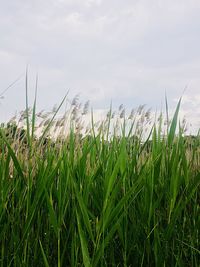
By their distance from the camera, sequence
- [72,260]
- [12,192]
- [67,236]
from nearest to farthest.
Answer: [72,260]
[67,236]
[12,192]

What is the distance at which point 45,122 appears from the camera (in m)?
2.69

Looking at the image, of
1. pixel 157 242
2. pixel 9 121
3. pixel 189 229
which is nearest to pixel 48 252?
pixel 157 242

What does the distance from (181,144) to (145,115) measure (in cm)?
64

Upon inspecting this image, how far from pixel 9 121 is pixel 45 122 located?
0.29 meters

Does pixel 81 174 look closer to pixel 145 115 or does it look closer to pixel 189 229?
pixel 189 229

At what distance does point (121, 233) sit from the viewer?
6.17 feet

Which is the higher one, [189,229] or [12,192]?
[12,192]

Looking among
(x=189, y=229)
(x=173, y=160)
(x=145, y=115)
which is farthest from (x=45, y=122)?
(x=189, y=229)

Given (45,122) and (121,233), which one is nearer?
(121,233)

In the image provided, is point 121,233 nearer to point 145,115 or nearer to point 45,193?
point 45,193

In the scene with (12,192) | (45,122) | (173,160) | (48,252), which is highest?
(45,122)

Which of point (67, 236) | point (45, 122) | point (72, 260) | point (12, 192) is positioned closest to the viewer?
point (72, 260)

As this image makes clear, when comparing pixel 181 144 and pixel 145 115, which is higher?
pixel 145 115

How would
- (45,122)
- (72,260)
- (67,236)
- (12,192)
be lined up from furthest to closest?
(45,122)
(12,192)
(67,236)
(72,260)
